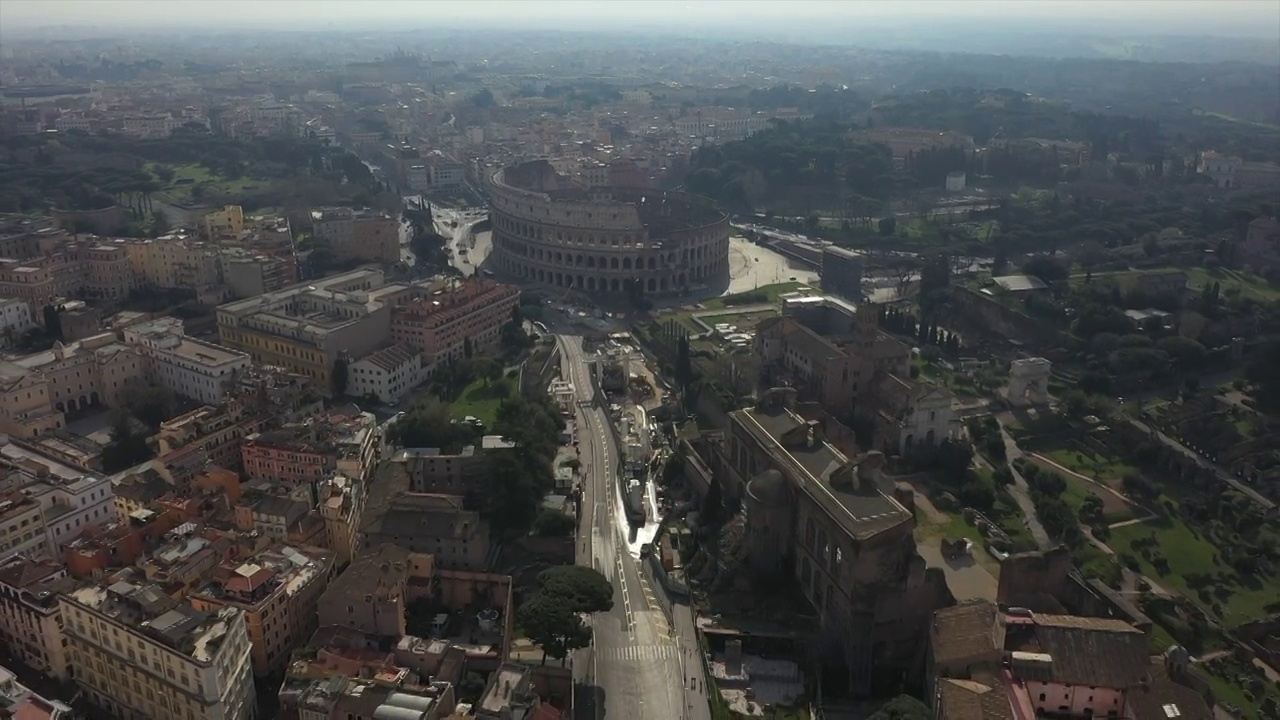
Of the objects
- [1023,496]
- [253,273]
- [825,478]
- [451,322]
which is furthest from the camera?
[253,273]

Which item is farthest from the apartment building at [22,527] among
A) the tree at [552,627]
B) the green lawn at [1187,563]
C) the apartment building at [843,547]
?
the green lawn at [1187,563]

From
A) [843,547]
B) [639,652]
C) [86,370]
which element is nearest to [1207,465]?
[843,547]

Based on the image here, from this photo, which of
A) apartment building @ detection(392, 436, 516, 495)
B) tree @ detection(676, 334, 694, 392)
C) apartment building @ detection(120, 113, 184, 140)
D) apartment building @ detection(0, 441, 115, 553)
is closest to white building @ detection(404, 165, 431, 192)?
apartment building @ detection(120, 113, 184, 140)

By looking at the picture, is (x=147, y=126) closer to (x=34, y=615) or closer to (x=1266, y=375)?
(x=34, y=615)

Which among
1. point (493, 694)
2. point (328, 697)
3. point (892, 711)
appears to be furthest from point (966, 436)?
point (328, 697)

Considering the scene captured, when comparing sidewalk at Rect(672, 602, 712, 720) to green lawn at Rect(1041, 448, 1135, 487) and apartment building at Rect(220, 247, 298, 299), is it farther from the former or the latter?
apartment building at Rect(220, 247, 298, 299)

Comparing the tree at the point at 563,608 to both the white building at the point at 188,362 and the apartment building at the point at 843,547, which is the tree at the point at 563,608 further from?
the white building at the point at 188,362

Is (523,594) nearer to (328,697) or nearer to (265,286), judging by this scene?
(328,697)
